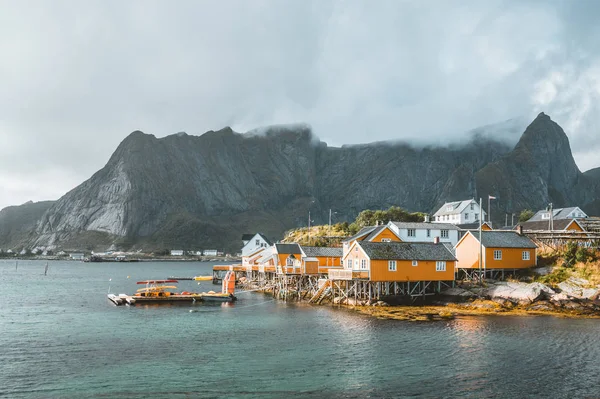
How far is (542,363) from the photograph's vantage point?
3353 centimetres

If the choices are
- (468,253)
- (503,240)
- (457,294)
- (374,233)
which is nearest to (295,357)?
(457,294)

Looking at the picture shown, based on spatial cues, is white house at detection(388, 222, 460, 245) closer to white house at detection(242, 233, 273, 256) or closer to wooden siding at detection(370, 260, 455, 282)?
wooden siding at detection(370, 260, 455, 282)

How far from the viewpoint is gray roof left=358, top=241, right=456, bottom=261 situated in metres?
61.8

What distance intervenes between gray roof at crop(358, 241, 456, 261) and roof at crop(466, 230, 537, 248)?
271 inches

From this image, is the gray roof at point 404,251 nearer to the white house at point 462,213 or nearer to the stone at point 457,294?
the stone at point 457,294

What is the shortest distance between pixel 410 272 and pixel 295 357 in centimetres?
3072

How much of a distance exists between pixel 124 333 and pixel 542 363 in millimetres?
33198

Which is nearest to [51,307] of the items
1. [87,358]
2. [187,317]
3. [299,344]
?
[187,317]

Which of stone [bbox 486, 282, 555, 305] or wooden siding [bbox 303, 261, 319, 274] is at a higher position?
wooden siding [bbox 303, 261, 319, 274]

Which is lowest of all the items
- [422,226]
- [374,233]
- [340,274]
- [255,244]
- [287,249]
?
[340,274]

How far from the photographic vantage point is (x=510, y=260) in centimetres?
6825

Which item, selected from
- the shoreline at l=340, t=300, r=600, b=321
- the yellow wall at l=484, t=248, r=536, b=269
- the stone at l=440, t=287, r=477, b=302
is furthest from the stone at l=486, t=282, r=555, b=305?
the yellow wall at l=484, t=248, r=536, b=269

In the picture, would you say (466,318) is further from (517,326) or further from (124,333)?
(124,333)

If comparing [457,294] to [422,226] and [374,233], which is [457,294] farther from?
[422,226]
